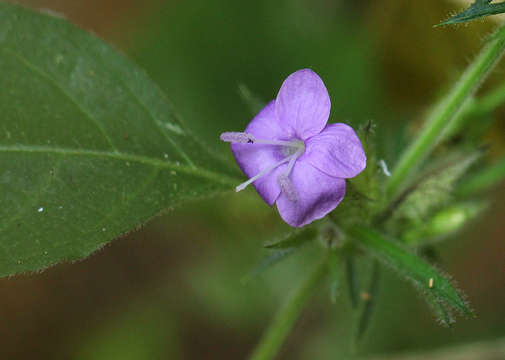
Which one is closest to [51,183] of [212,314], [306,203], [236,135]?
[236,135]

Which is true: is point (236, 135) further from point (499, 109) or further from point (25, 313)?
point (25, 313)

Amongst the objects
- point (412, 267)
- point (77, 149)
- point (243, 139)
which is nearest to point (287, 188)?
point (243, 139)

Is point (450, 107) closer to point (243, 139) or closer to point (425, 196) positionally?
point (425, 196)

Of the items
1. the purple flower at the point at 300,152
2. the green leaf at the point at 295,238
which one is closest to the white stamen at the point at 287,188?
the purple flower at the point at 300,152

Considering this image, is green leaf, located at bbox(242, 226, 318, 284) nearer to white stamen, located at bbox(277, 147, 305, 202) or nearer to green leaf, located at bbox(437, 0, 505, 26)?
white stamen, located at bbox(277, 147, 305, 202)

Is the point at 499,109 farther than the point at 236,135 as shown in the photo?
Yes

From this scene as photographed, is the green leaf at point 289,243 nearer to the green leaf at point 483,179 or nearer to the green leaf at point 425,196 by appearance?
the green leaf at point 425,196
